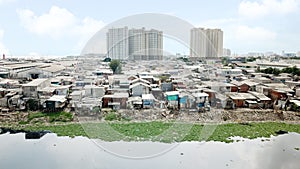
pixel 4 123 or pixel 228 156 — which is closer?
pixel 228 156

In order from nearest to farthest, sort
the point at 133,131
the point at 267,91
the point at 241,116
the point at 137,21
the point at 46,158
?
the point at 137,21 → the point at 46,158 → the point at 133,131 → the point at 241,116 → the point at 267,91

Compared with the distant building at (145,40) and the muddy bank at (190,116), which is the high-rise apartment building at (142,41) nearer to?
the distant building at (145,40)

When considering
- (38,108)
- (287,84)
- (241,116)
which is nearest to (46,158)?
(38,108)

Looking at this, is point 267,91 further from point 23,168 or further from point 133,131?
point 23,168

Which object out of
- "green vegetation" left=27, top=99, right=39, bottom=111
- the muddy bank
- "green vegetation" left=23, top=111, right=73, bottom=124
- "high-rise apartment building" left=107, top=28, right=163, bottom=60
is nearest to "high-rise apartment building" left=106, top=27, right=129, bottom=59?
"high-rise apartment building" left=107, top=28, right=163, bottom=60

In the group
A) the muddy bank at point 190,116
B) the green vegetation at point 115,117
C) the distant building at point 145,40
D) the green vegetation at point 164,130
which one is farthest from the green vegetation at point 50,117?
the distant building at point 145,40

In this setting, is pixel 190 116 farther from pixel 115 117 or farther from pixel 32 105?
pixel 32 105
